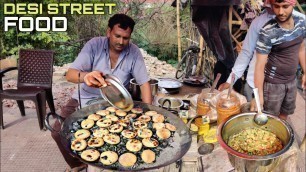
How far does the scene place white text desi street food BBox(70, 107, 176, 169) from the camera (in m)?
2.20

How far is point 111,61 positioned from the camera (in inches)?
129

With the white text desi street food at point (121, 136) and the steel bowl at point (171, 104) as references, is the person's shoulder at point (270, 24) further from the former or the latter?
the white text desi street food at point (121, 136)

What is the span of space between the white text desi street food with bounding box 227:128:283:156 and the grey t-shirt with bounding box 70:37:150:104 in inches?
56.9

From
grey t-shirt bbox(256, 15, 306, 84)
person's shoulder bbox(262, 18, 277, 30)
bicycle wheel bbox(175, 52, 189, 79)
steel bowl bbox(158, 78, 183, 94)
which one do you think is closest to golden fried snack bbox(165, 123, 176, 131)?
grey t-shirt bbox(256, 15, 306, 84)

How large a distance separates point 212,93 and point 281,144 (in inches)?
30.2

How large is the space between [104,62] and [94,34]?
5366 millimetres

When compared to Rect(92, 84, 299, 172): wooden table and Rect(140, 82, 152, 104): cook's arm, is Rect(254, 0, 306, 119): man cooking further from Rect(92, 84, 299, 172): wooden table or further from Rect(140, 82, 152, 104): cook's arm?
Rect(140, 82, 152, 104): cook's arm

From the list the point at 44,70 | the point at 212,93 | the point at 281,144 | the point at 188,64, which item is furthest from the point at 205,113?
the point at 188,64

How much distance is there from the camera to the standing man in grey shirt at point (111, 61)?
3.03 m

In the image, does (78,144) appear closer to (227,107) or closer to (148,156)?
(148,156)

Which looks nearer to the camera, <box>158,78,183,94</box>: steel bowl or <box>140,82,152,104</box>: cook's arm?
<box>140,82,152,104</box>: cook's arm

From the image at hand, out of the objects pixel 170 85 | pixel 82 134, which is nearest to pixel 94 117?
pixel 82 134

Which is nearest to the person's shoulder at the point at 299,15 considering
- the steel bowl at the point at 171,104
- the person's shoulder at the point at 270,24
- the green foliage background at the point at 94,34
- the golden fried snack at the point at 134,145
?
the person's shoulder at the point at 270,24

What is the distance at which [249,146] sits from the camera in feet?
6.85
